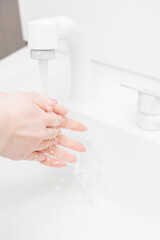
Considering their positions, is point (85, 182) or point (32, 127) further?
point (85, 182)

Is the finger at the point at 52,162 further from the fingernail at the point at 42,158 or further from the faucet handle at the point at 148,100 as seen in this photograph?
the faucet handle at the point at 148,100

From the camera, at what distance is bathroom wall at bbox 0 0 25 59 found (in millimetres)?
786

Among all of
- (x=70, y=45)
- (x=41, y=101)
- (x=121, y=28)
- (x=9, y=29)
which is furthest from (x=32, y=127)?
(x=9, y=29)

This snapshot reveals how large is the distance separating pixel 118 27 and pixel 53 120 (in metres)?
0.25

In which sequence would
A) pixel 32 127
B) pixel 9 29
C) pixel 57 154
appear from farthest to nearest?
pixel 9 29
pixel 57 154
pixel 32 127

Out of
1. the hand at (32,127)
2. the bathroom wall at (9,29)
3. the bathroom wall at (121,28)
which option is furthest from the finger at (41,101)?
the bathroom wall at (9,29)

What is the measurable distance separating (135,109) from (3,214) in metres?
0.31

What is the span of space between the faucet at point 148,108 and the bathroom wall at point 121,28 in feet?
0.42

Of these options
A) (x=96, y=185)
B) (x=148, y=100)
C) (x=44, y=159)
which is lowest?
(x=96, y=185)

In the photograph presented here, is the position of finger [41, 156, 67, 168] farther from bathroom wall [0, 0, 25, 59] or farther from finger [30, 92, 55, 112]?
bathroom wall [0, 0, 25, 59]

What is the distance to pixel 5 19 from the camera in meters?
0.79

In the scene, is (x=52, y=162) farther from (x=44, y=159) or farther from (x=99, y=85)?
(x=99, y=85)

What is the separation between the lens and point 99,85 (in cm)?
67

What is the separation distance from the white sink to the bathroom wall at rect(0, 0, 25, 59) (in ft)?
0.57
